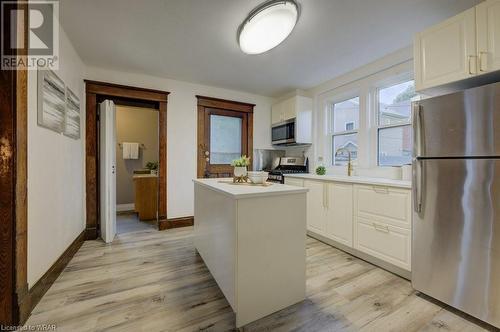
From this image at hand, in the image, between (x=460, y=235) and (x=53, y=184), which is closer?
(x=460, y=235)

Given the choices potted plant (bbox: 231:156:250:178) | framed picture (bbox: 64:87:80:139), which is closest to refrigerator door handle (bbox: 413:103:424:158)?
potted plant (bbox: 231:156:250:178)

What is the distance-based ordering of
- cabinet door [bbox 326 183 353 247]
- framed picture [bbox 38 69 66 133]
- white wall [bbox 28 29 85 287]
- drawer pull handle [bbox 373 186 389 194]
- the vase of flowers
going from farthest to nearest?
1. the vase of flowers
2. cabinet door [bbox 326 183 353 247]
3. drawer pull handle [bbox 373 186 389 194]
4. framed picture [bbox 38 69 66 133]
5. white wall [bbox 28 29 85 287]

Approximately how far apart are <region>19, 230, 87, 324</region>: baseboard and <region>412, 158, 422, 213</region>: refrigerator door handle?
9.56 ft

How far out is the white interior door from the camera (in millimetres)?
2729

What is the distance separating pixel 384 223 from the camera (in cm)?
205

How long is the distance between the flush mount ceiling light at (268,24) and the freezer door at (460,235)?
1604mm

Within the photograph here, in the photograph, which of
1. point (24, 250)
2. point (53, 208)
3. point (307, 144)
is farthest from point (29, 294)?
point (307, 144)

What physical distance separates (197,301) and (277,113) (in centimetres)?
343

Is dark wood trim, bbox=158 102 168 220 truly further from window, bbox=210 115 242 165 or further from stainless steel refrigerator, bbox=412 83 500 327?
stainless steel refrigerator, bbox=412 83 500 327

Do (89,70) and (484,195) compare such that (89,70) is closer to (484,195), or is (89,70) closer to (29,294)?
(29,294)

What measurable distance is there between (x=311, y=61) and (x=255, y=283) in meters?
2.67

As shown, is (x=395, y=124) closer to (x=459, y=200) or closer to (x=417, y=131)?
(x=417, y=131)

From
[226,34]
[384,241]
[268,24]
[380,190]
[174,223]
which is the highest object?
[226,34]
